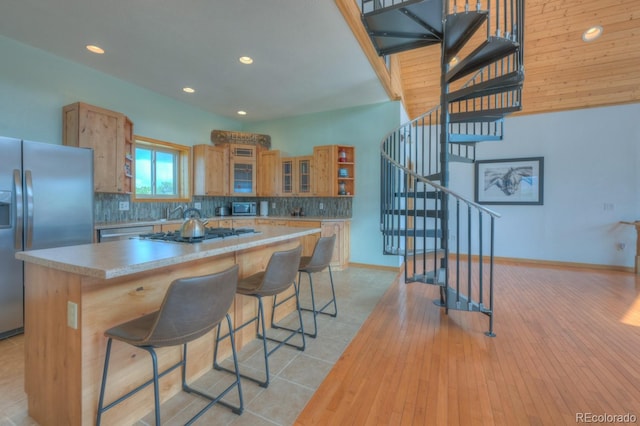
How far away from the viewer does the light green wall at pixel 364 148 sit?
→ 486cm

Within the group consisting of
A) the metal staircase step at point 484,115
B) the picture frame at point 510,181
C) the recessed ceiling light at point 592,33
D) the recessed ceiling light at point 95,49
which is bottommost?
the picture frame at point 510,181

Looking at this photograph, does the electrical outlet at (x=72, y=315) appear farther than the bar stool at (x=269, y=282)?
No

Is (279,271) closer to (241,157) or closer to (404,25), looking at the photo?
(404,25)

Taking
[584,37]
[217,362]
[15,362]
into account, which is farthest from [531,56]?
[15,362]

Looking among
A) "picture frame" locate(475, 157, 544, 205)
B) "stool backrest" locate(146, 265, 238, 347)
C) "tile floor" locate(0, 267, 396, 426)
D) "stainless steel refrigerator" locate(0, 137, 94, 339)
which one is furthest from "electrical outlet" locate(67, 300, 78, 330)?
"picture frame" locate(475, 157, 544, 205)

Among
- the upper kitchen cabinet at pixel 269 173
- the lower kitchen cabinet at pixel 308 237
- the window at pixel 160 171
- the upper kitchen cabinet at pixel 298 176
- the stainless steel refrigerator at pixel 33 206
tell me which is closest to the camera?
the stainless steel refrigerator at pixel 33 206

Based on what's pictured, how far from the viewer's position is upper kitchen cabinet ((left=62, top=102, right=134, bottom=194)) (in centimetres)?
315

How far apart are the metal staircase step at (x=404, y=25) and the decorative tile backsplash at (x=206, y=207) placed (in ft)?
8.75

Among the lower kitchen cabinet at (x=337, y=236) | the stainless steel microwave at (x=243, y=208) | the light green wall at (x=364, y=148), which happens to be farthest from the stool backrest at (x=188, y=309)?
the stainless steel microwave at (x=243, y=208)

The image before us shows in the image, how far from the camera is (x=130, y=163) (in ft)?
12.8

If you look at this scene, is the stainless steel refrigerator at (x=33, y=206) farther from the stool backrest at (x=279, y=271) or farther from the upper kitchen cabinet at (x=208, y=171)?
the stool backrest at (x=279, y=271)

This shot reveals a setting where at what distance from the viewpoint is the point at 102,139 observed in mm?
3330

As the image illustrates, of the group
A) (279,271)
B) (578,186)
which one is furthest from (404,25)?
(578,186)

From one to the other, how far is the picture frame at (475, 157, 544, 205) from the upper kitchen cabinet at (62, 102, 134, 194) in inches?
245
